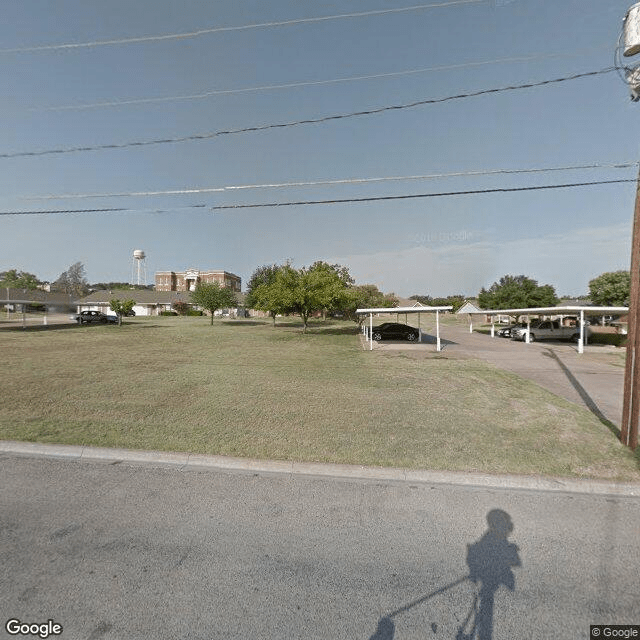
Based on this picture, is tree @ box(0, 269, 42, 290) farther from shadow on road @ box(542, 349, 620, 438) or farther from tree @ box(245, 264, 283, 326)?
shadow on road @ box(542, 349, 620, 438)

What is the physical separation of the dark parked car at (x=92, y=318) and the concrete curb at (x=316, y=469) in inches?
1421

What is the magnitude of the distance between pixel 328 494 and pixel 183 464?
2079 mm

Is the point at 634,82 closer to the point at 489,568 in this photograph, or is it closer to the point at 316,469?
the point at 489,568

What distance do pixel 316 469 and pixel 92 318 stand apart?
40.3m

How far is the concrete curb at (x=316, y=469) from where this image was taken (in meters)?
3.97

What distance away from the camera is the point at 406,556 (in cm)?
278

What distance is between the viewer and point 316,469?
4.33m

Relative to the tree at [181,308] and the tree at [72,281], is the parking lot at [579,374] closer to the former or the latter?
the tree at [181,308]

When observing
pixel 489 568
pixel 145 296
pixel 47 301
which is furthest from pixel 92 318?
pixel 489 568

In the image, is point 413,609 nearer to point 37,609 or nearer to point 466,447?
point 37,609

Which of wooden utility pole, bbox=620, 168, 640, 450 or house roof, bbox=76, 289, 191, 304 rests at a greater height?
house roof, bbox=76, 289, 191, 304

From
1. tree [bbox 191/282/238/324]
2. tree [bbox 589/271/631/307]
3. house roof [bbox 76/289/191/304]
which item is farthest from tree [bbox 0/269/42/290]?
tree [bbox 589/271/631/307]

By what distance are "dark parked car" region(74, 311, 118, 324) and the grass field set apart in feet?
95.4

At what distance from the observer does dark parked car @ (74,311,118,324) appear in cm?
3541
